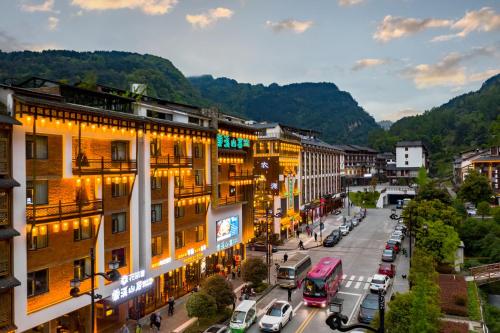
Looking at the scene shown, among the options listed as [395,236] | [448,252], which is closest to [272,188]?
Result: [395,236]

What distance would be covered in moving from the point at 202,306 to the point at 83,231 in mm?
9536

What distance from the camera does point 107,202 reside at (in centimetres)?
2978

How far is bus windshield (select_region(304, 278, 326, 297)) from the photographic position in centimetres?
3459

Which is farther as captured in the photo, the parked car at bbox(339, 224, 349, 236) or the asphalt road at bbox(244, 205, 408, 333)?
the parked car at bbox(339, 224, 349, 236)

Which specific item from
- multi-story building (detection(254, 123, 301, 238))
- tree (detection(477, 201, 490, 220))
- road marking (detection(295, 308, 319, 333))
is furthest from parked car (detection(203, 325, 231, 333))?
tree (detection(477, 201, 490, 220))

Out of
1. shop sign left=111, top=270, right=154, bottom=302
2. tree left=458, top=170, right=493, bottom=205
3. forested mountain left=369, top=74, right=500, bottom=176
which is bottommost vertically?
shop sign left=111, top=270, right=154, bottom=302

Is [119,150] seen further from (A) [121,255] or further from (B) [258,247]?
(B) [258,247]

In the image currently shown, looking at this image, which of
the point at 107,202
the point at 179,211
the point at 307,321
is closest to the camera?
the point at 107,202

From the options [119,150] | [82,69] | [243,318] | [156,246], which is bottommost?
[243,318]

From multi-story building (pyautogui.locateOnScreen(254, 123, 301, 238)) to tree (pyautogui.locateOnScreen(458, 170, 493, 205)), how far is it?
108ft

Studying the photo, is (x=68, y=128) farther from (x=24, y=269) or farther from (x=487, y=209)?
(x=487, y=209)

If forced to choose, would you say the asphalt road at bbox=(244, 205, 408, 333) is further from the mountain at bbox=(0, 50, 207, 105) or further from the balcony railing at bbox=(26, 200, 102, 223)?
the mountain at bbox=(0, 50, 207, 105)

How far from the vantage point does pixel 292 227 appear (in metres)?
70.1

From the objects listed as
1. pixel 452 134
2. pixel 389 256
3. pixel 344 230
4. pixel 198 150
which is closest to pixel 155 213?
pixel 198 150
